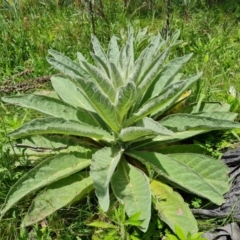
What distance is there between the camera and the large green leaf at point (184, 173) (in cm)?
204

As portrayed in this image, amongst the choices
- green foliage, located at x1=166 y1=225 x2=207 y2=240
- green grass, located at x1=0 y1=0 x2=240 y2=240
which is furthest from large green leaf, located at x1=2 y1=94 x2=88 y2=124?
green foliage, located at x1=166 y1=225 x2=207 y2=240

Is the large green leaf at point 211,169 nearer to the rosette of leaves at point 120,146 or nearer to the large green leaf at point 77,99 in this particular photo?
the rosette of leaves at point 120,146

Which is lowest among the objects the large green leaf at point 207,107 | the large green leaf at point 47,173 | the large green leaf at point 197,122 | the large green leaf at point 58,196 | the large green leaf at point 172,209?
the large green leaf at point 172,209

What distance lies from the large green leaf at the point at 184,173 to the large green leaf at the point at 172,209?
63mm

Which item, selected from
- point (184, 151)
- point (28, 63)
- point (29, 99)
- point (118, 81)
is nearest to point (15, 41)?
point (28, 63)

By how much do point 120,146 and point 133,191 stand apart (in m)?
0.33

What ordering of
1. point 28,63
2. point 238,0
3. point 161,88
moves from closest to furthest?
point 161,88 < point 28,63 < point 238,0

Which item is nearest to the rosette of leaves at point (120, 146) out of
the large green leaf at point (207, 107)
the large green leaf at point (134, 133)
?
the large green leaf at point (134, 133)

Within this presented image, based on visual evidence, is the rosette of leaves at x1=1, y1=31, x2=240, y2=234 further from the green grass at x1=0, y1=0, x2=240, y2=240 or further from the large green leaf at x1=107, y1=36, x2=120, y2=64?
the green grass at x1=0, y1=0, x2=240, y2=240

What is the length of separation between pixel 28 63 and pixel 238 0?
8.99 feet

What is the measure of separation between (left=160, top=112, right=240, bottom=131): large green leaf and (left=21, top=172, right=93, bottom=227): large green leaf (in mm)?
573

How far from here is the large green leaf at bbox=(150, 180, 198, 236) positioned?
6.52 feet

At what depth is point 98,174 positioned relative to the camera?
2045mm

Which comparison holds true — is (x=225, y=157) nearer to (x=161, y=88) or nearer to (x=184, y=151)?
(x=184, y=151)
